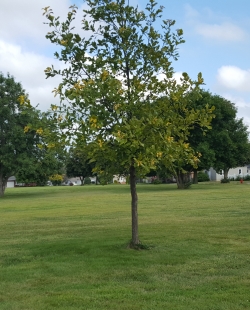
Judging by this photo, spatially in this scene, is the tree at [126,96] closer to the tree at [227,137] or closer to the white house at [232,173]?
the tree at [227,137]

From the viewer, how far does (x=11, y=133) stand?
40.9 metres

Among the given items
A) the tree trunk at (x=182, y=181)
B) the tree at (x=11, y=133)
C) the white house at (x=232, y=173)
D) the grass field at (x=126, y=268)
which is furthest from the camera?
the white house at (x=232, y=173)

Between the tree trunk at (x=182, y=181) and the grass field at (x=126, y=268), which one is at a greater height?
the tree trunk at (x=182, y=181)

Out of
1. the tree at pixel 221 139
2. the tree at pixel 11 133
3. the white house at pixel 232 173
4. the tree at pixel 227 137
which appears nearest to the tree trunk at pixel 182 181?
the tree at pixel 221 139

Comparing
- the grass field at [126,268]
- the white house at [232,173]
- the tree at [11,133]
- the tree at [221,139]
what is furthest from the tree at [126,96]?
the white house at [232,173]

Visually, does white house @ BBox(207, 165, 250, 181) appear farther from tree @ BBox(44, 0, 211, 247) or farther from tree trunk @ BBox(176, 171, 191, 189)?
tree @ BBox(44, 0, 211, 247)

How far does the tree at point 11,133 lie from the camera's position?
133 ft

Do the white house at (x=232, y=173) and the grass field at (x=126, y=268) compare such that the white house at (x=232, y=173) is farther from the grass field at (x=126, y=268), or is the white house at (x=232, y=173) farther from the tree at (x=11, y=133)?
the grass field at (x=126, y=268)

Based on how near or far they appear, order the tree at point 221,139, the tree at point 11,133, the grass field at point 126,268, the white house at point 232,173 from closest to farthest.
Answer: the grass field at point 126,268 → the tree at point 11,133 → the tree at point 221,139 → the white house at point 232,173

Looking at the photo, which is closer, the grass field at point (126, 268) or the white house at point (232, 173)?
the grass field at point (126, 268)

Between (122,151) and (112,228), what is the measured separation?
566 centimetres

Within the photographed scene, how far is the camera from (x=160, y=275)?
24.8 feet

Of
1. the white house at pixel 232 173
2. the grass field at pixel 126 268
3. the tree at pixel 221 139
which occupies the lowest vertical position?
the grass field at pixel 126 268

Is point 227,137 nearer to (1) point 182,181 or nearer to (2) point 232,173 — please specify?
(1) point 182,181
